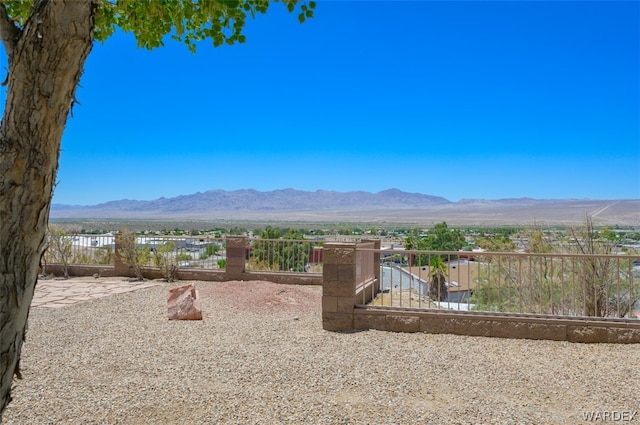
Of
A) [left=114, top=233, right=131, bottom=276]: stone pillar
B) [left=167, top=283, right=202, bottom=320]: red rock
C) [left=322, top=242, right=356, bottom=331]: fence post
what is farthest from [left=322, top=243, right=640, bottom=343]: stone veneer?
[left=114, top=233, right=131, bottom=276]: stone pillar

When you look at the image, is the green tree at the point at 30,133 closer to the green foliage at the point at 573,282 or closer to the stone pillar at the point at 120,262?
the green foliage at the point at 573,282

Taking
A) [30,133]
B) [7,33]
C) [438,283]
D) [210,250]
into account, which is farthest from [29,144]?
[210,250]

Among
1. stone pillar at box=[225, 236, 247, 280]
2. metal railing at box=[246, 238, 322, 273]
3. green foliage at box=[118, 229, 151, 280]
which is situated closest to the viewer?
stone pillar at box=[225, 236, 247, 280]

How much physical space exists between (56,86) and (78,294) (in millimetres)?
9881

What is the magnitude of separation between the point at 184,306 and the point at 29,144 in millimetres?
6539

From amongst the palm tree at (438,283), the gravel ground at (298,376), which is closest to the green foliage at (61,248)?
the gravel ground at (298,376)

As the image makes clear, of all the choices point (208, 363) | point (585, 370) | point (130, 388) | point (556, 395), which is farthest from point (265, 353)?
point (585, 370)

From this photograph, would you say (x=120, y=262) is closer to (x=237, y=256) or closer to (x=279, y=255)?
(x=237, y=256)

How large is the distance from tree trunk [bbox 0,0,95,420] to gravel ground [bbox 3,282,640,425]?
242 cm

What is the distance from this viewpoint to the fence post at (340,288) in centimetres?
720

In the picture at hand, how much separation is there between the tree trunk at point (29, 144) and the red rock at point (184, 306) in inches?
241

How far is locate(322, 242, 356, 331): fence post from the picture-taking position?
23.6 ft

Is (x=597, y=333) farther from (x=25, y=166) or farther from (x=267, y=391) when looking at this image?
(x=25, y=166)

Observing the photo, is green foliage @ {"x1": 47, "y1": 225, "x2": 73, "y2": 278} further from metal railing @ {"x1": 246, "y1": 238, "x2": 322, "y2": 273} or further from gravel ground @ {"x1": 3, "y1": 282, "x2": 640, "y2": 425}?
gravel ground @ {"x1": 3, "y1": 282, "x2": 640, "y2": 425}
